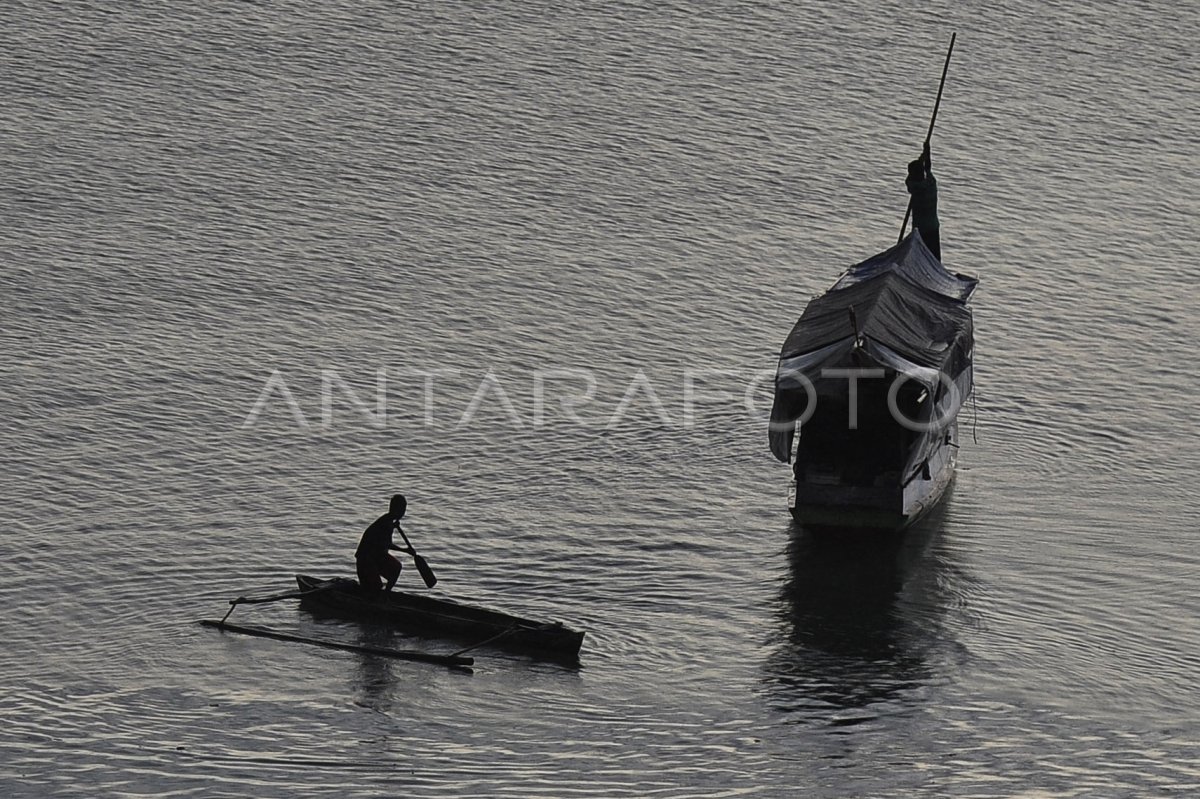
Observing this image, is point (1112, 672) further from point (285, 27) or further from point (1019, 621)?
point (285, 27)

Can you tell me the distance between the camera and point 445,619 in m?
30.0

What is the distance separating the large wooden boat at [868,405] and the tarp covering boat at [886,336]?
0.09ft

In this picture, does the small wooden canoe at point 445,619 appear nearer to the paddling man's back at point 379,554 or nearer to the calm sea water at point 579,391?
the paddling man's back at point 379,554

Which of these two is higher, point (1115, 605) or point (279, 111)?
point (279, 111)

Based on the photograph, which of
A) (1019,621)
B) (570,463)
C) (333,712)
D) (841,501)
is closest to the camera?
(333,712)

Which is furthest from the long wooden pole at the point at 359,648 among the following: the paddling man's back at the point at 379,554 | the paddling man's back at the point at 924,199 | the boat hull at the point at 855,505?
the paddling man's back at the point at 924,199

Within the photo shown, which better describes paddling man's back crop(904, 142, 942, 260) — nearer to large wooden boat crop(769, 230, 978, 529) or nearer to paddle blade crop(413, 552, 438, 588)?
large wooden boat crop(769, 230, 978, 529)

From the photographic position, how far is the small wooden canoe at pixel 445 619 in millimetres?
29484

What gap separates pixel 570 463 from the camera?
3975 centimetres

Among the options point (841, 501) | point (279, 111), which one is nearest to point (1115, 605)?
point (841, 501)

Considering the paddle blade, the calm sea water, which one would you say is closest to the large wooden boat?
the calm sea water

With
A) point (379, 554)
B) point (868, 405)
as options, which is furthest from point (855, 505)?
point (379, 554)

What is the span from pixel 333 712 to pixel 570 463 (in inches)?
501

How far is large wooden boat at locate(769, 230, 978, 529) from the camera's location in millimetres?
34062
